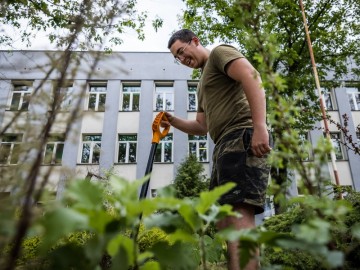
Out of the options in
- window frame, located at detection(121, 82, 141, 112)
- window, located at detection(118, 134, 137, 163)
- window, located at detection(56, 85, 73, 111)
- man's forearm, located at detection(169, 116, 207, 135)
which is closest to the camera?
window, located at detection(56, 85, 73, 111)

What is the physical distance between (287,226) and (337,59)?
10.0m

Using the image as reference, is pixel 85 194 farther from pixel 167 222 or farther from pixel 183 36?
pixel 183 36

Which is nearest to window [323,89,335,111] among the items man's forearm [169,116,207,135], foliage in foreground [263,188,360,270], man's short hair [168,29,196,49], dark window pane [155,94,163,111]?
dark window pane [155,94,163,111]

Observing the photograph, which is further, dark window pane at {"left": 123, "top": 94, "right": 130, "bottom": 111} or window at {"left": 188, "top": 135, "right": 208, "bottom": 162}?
dark window pane at {"left": 123, "top": 94, "right": 130, "bottom": 111}

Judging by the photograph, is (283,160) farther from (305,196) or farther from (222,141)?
(222,141)

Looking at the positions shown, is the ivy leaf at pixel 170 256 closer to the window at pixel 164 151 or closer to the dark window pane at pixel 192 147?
the window at pixel 164 151

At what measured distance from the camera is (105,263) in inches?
126

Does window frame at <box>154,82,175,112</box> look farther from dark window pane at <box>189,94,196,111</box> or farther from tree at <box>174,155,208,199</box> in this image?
tree at <box>174,155,208,199</box>

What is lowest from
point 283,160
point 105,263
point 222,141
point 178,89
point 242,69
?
point 105,263

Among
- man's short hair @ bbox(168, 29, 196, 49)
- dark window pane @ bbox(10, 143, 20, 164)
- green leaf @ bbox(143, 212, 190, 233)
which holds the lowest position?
green leaf @ bbox(143, 212, 190, 233)

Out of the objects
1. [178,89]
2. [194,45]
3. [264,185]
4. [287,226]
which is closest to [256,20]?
[264,185]

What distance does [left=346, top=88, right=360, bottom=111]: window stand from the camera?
16531 millimetres

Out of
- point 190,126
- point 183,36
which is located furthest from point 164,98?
point 183,36

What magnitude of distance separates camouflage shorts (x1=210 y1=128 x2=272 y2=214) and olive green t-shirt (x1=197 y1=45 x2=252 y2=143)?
0.36 ft
